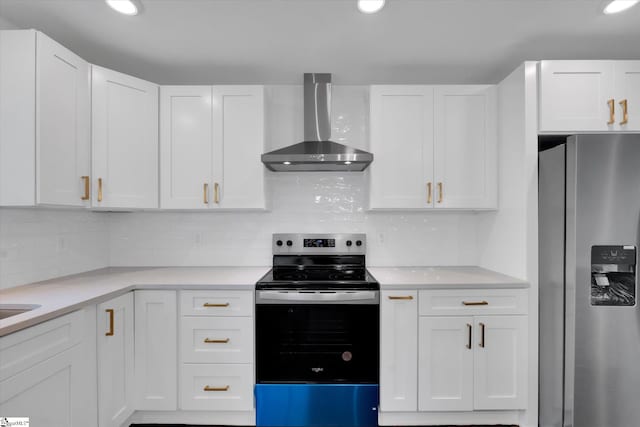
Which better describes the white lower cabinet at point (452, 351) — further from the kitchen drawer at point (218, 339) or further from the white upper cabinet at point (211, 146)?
the white upper cabinet at point (211, 146)

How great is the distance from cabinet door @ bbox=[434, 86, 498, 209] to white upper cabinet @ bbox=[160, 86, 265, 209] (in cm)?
128

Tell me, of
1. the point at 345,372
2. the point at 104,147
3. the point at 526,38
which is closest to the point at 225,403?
the point at 345,372

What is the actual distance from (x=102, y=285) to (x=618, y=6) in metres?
3.20

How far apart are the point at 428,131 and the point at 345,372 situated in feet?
5.62

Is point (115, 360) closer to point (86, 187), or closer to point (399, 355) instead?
point (86, 187)

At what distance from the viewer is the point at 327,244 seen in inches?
105

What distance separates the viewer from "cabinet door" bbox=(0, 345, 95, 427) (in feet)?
4.06

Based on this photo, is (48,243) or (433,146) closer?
(48,243)

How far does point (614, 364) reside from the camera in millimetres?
1756

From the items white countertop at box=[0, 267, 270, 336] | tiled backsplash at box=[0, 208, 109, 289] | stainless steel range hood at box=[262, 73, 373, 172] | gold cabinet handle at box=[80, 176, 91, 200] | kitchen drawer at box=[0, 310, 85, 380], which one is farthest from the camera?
stainless steel range hood at box=[262, 73, 373, 172]

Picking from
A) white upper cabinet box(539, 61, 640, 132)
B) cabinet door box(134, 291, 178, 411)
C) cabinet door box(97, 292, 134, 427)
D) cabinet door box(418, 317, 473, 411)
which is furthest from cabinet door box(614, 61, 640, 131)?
cabinet door box(97, 292, 134, 427)

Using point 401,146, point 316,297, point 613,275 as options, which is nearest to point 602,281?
point 613,275

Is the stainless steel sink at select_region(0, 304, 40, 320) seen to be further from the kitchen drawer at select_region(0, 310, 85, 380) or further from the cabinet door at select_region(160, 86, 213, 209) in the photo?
the cabinet door at select_region(160, 86, 213, 209)

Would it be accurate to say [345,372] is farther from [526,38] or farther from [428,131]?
[526,38]
